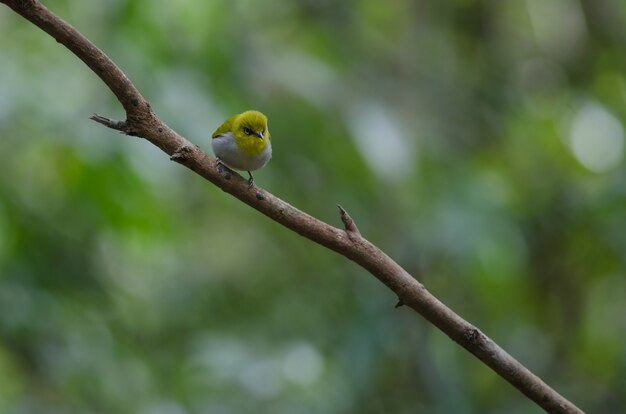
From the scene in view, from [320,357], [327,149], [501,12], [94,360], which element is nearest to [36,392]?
[94,360]

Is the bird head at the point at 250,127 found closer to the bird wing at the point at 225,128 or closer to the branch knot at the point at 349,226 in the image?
the bird wing at the point at 225,128

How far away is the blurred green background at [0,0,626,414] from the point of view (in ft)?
10.5

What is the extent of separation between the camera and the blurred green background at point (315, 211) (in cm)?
319

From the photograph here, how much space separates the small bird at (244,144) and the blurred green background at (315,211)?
11.5 inches

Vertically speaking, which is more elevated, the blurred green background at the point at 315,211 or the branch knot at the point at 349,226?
the blurred green background at the point at 315,211

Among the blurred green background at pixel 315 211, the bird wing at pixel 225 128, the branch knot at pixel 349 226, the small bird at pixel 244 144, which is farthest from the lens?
the blurred green background at pixel 315 211

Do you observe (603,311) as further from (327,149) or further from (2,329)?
(2,329)

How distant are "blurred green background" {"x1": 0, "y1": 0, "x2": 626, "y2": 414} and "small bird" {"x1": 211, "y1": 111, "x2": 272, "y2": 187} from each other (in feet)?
0.96

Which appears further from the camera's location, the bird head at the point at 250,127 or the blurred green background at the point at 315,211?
the blurred green background at the point at 315,211

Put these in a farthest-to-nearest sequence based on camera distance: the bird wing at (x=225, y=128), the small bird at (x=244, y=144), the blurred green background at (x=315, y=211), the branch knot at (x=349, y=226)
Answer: the blurred green background at (x=315, y=211)
the bird wing at (x=225, y=128)
the small bird at (x=244, y=144)
the branch knot at (x=349, y=226)

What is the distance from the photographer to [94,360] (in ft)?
12.0

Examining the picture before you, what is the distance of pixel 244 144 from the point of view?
261cm

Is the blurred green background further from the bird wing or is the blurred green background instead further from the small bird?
the small bird

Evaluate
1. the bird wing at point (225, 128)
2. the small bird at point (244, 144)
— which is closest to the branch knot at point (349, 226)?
the small bird at point (244, 144)
